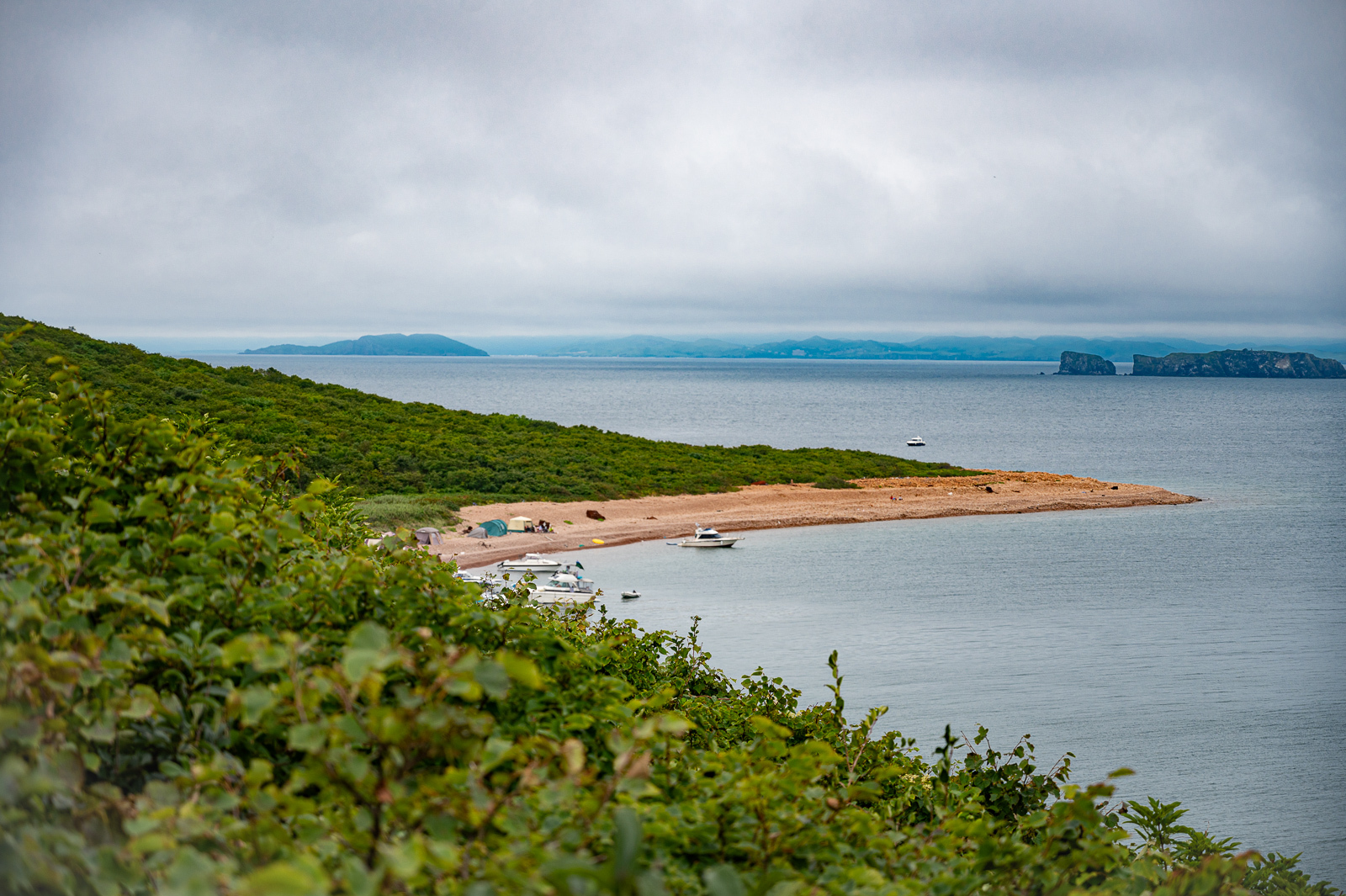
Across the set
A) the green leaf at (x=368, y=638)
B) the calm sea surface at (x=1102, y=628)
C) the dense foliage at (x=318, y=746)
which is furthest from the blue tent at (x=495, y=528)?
the green leaf at (x=368, y=638)

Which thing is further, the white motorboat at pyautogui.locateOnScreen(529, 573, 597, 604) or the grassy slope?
the grassy slope

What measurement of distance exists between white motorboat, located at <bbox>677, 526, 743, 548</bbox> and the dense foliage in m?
29.7

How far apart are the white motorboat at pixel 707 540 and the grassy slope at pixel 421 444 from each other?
8.55m

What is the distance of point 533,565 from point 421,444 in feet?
62.3

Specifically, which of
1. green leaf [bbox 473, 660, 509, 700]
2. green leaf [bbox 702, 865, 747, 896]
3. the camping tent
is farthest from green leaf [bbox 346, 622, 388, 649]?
the camping tent

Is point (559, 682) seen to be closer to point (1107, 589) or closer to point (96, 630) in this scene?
point (96, 630)

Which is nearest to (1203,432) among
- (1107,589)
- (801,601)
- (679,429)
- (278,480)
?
(679,429)

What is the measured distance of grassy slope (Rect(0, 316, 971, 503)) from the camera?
129 ft

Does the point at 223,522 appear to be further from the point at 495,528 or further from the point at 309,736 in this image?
the point at 495,528

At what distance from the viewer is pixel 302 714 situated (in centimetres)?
193

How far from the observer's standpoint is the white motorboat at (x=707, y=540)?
113ft

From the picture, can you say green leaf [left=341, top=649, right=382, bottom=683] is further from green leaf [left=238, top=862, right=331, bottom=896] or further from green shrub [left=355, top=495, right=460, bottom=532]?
green shrub [left=355, top=495, right=460, bottom=532]

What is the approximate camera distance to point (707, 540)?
3459 cm

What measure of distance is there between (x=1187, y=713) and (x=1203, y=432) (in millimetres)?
93506
